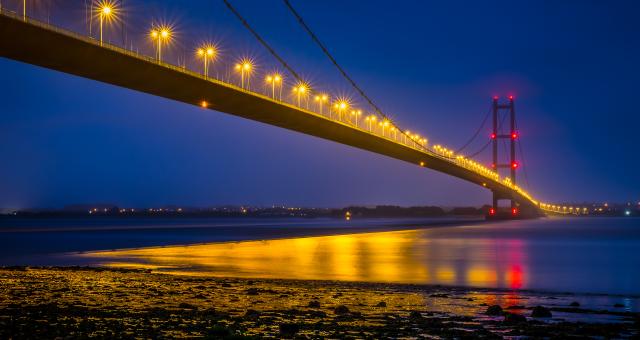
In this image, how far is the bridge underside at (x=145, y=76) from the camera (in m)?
26.2

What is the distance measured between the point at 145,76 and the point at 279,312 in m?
23.4

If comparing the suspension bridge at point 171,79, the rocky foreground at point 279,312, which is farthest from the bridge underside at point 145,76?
the rocky foreground at point 279,312

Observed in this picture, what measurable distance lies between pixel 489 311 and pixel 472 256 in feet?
59.3

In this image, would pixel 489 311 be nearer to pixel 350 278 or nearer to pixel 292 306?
pixel 292 306

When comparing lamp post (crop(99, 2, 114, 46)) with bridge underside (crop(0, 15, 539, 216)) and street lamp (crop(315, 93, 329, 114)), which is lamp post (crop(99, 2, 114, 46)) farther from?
street lamp (crop(315, 93, 329, 114))

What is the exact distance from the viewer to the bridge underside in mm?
26219

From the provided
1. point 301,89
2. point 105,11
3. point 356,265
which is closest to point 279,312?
point 356,265

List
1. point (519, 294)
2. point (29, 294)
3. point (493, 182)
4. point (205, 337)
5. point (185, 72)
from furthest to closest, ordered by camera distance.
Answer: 1. point (493, 182)
2. point (185, 72)
3. point (519, 294)
4. point (29, 294)
5. point (205, 337)

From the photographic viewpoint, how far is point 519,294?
50.5ft

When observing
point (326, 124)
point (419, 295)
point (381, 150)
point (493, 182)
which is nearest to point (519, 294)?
point (419, 295)

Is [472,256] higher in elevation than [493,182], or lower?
lower

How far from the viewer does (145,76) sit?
32.6 metres

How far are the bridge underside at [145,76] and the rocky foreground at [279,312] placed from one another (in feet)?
40.8

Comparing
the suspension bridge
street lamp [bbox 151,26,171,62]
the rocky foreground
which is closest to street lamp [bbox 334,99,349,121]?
the suspension bridge
